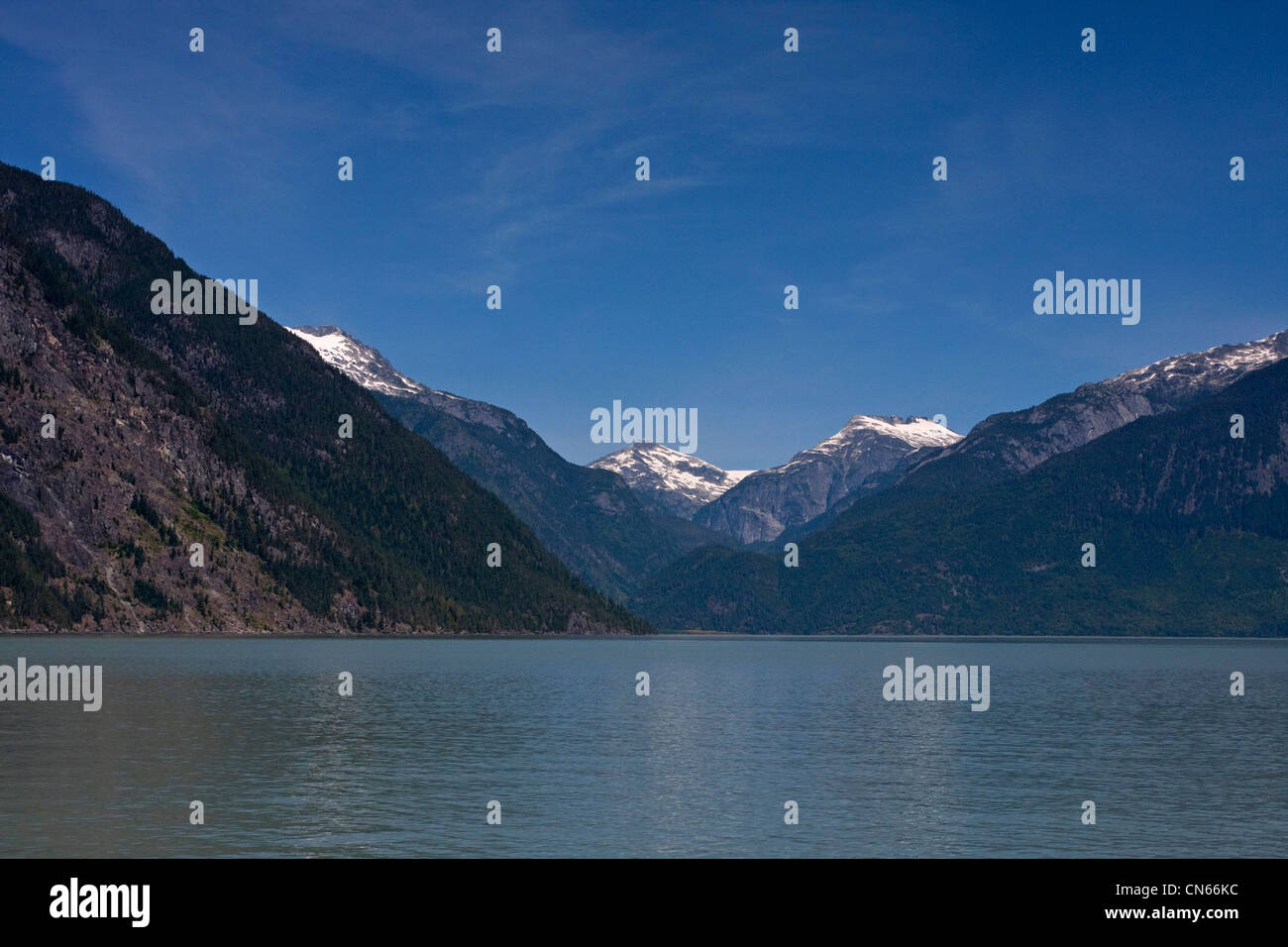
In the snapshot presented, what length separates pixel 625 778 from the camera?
3027 inches

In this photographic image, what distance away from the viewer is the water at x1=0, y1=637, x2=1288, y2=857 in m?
55.5

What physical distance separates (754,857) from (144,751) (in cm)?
4955

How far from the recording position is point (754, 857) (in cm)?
5200

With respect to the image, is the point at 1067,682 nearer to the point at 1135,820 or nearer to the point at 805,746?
the point at 805,746

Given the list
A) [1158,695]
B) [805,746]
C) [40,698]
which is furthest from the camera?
[1158,695]

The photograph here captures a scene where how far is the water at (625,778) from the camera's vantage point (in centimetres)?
5553

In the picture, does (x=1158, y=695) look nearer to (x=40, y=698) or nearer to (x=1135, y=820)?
(x=1135, y=820)

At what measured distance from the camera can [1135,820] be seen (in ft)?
203
